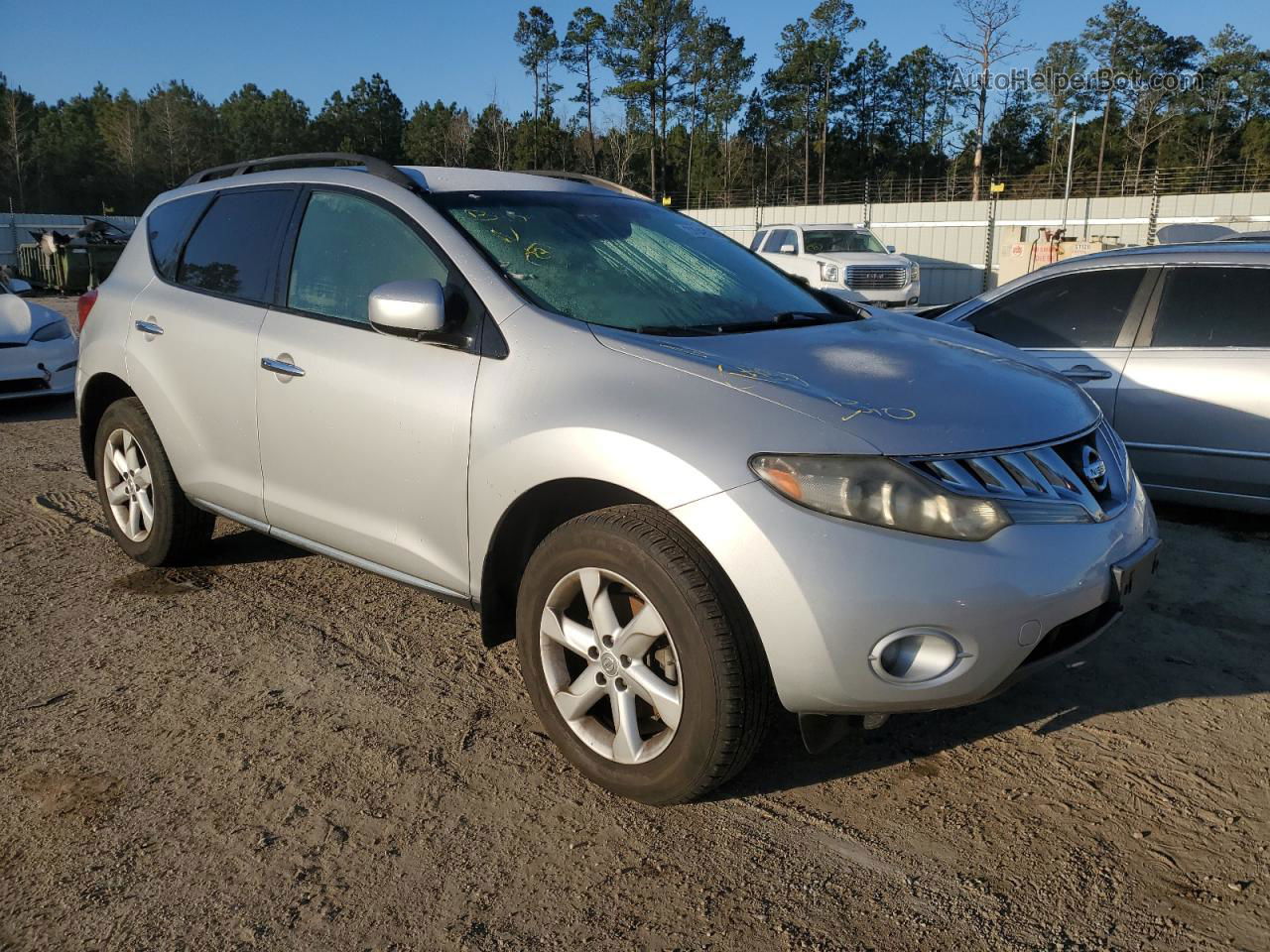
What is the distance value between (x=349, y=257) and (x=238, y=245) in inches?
30.1

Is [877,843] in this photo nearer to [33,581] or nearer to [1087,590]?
[1087,590]

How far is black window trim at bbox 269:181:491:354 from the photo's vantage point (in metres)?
3.01

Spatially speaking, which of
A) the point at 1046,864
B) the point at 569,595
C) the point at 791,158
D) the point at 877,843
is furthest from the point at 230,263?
the point at 791,158

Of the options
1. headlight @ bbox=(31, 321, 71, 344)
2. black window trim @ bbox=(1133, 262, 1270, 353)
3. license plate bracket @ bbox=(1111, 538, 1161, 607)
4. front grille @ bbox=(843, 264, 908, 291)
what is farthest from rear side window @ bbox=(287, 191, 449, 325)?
front grille @ bbox=(843, 264, 908, 291)

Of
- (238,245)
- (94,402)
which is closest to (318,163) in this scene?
(238,245)

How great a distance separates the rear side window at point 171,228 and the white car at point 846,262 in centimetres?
1405

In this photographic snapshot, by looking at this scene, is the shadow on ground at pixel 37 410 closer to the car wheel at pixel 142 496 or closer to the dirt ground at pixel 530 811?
the car wheel at pixel 142 496

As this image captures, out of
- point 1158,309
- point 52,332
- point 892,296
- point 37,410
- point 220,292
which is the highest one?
point 220,292

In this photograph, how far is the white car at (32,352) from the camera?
27.8 feet

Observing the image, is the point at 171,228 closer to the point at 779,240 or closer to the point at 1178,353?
the point at 1178,353

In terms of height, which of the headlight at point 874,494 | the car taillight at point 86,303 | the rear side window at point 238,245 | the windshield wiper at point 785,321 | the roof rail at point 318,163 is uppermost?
the roof rail at point 318,163

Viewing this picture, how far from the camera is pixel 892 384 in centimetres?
275

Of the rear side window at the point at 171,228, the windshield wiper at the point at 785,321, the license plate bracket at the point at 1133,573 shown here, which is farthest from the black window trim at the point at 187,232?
the license plate bracket at the point at 1133,573

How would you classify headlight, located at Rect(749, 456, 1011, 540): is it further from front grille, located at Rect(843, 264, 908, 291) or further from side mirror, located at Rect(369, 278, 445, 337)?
front grille, located at Rect(843, 264, 908, 291)
